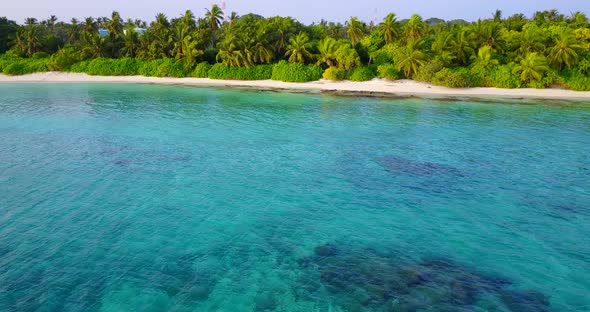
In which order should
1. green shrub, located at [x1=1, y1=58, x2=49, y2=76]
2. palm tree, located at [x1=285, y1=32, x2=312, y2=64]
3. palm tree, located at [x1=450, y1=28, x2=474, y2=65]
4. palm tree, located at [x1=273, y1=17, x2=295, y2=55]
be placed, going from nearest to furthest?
palm tree, located at [x1=450, y1=28, x2=474, y2=65]
palm tree, located at [x1=285, y1=32, x2=312, y2=64]
palm tree, located at [x1=273, y1=17, x2=295, y2=55]
green shrub, located at [x1=1, y1=58, x2=49, y2=76]

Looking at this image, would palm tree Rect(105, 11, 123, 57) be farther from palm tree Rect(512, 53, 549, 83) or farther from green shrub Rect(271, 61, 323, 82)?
palm tree Rect(512, 53, 549, 83)

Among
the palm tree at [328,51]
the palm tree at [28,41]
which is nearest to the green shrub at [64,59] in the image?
the palm tree at [28,41]

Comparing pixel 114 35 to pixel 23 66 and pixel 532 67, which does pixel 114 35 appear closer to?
pixel 23 66

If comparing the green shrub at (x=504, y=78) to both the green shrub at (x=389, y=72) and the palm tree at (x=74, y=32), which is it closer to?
the green shrub at (x=389, y=72)

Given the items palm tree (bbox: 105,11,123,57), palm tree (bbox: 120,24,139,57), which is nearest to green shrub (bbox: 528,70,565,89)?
palm tree (bbox: 120,24,139,57)

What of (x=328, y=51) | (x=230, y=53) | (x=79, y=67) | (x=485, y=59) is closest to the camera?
(x=485, y=59)

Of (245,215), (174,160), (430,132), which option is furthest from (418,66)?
(245,215)

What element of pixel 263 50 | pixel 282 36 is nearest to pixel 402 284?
pixel 263 50
